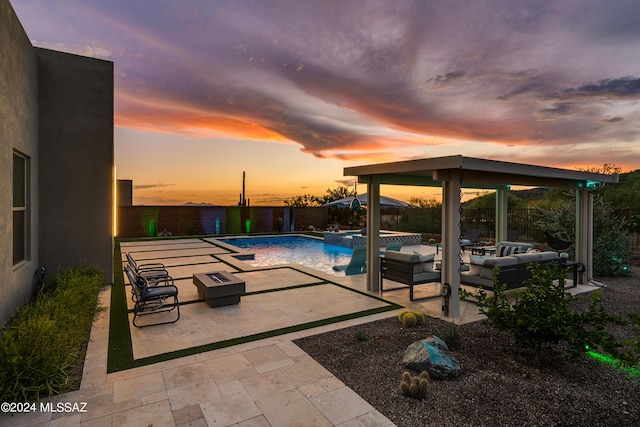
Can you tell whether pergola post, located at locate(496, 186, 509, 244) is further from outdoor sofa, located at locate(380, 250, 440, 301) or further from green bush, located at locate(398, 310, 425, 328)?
green bush, located at locate(398, 310, 425, 328)

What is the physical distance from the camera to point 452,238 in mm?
5648

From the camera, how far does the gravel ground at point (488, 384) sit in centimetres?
289

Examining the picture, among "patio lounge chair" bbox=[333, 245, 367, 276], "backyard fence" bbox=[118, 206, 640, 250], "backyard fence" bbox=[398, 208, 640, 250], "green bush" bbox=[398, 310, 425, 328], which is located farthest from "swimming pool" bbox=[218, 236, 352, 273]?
"green bush" bbox=[398, 310, 425, 328]

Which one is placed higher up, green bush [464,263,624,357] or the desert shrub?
green bush [464,263,624,357]

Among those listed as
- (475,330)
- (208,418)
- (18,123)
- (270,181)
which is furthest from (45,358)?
(270,181)

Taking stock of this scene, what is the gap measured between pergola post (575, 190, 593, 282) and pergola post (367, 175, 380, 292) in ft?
17.6

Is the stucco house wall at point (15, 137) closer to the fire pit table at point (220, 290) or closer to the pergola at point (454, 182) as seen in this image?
the fire pit table at point (220, 290)

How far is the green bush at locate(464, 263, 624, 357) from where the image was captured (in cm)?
358

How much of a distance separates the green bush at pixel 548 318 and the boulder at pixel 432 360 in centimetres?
85

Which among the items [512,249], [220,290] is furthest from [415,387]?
[512,249]

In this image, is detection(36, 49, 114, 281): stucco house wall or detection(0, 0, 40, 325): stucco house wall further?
detection(36, 49, 114, 281): stucco house wall

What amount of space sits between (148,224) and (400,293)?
689 inches

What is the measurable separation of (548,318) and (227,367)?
145 inches

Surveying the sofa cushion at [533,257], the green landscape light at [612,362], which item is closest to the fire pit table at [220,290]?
the green landscape light at [612,362]
